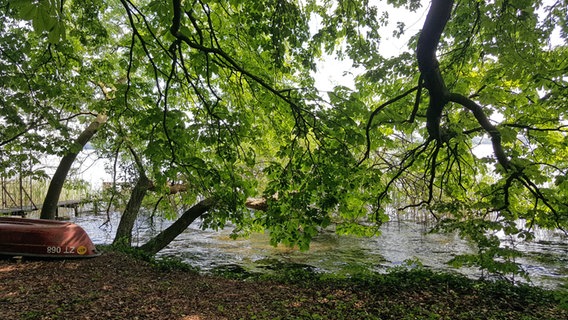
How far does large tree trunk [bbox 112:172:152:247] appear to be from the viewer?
345 inches

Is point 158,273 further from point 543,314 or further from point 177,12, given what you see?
point 543,314

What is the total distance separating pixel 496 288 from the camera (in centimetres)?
625

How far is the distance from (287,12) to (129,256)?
20.3ft

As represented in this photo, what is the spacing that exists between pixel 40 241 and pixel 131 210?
256 cm

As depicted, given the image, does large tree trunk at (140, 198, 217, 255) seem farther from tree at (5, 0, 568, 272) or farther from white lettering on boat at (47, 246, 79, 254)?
tree at (5, 0, 568, 272)

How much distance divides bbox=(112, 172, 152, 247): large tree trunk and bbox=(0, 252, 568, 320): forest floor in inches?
71.5

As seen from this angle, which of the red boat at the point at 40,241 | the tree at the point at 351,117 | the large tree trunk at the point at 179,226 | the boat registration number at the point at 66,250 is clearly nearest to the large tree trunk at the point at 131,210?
the large tree trunk at the point at 179,226

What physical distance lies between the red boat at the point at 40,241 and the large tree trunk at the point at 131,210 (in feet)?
6.07

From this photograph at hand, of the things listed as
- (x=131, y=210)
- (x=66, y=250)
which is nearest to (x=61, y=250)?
(x=66, y=250)

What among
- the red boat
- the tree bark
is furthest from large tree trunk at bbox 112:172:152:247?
the tree bark

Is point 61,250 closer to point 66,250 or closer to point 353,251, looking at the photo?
point 66,250

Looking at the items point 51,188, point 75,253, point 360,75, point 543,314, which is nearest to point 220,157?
point 360,75

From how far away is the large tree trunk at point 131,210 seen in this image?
8.76 metres

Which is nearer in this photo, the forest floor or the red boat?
the forest floor
